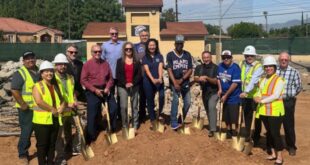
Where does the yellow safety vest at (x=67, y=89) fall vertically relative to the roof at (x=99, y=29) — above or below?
below

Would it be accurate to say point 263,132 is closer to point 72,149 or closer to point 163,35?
point 72,149

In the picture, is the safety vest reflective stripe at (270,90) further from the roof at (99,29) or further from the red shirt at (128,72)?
the roof at (99,29)

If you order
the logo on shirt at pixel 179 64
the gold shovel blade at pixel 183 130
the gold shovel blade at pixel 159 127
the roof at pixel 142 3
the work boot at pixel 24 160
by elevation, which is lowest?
the work boot at pixel 24 160

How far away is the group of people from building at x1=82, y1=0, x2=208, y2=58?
1110 inches

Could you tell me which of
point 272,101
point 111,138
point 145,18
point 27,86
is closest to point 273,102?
point 272,101

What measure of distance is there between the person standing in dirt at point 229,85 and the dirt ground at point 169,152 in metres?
0.61

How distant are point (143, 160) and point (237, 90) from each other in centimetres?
221

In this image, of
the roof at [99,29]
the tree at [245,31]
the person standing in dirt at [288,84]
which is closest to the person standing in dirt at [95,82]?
the person standing in dirt at [288,84]

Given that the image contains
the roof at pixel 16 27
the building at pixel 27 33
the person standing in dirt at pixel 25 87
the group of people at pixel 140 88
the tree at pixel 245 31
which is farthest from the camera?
the tree at pixel 245 31

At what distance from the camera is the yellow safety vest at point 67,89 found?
7484mm

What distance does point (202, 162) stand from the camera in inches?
291

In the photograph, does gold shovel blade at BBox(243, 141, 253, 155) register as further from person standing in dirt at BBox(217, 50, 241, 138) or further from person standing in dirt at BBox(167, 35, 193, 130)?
person standing in dirt at BBox(167, 35, 193, 130)

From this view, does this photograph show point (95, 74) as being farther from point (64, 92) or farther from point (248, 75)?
point (248, 75)

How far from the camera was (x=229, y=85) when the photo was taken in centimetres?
827
